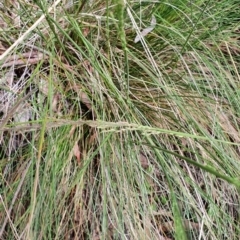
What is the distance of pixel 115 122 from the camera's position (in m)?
1.05

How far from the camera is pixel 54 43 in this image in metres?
1.18

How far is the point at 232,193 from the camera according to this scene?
120 cm

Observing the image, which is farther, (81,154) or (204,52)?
(204,52)

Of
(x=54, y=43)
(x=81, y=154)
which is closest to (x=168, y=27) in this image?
(x=54, y=43)

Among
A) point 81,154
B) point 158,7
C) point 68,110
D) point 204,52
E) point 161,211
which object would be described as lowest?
point 161,211

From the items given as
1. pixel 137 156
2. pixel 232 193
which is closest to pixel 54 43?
pixel 137 156

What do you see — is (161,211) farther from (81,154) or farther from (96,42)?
(96,42)

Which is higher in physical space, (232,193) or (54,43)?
(54,43)

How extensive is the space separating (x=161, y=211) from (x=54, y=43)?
538mm

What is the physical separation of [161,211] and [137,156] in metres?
0.18

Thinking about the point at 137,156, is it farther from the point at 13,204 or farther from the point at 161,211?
the point at 13,204

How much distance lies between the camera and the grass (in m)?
1.06

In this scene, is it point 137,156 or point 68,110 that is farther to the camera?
point 68,110

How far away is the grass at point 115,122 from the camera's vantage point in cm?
106
